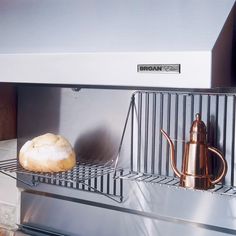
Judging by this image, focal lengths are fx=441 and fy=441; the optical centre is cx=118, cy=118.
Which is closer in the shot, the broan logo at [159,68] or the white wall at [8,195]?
the broan logo at [159,68]

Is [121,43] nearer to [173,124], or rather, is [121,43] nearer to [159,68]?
[159,68]

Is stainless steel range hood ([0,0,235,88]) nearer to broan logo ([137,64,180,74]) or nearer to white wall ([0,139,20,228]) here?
A: broan logo ([137,64,180,74])

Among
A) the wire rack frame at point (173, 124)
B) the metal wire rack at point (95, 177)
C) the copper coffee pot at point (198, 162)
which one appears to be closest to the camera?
the copper coffee pot at point (198, 162)

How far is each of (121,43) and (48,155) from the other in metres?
0.39

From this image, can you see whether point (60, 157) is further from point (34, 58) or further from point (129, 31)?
point (129, 31)

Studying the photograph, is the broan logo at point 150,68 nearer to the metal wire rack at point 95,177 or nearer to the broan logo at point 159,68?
the broan logo at point 159,68

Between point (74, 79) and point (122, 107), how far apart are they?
330 mm

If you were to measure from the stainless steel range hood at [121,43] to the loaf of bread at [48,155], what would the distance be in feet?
0.73

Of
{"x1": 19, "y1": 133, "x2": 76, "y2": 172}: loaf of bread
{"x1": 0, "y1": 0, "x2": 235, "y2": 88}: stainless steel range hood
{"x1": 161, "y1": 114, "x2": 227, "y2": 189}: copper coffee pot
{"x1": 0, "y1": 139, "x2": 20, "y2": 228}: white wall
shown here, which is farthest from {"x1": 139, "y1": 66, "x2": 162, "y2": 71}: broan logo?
{"x1": 0, "y1": 139, "x2": 20, "y2": 228}: white wall

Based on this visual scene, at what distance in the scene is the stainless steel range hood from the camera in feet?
2.47

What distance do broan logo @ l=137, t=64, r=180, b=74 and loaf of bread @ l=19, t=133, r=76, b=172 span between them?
41 centimetres

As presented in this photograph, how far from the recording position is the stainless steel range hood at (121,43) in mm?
754

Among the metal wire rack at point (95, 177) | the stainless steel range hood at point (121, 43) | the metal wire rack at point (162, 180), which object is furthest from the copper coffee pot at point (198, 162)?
the metal wire rack at point (95, 177)

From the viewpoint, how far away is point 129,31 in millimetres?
857
